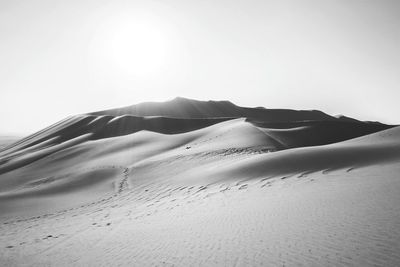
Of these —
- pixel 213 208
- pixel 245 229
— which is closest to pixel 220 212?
pixel 213 208

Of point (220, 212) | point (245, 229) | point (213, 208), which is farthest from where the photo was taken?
point (213, 208)

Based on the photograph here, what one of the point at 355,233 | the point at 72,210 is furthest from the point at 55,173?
the point at 355,233

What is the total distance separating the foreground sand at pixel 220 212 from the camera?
429 cm

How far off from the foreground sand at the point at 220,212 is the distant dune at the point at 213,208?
3 cm

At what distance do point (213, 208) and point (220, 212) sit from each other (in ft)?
2.27

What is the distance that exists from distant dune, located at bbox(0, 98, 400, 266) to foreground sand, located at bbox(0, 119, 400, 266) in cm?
3

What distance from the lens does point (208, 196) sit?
9.83m

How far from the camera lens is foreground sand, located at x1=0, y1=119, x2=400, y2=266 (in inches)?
169

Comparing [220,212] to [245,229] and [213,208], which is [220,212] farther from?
[245,229]

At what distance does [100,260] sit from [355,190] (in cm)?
650

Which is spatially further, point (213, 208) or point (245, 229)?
point (213, 208)

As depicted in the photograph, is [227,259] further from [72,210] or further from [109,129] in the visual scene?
[109,129]

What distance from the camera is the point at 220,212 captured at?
724 centimetres

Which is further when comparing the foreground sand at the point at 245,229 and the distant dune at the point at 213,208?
the distant dune at the point at 213,208
